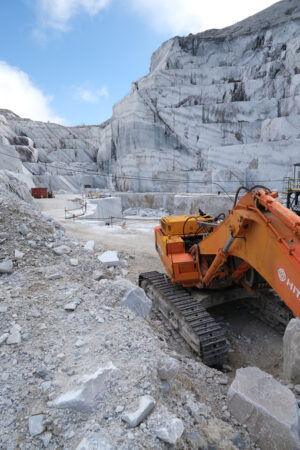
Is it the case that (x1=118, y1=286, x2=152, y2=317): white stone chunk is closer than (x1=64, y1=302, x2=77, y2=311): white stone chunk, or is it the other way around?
(x1=64, y1=302, x2=77, y2=311): white stone chunk

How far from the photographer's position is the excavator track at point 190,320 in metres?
3.81

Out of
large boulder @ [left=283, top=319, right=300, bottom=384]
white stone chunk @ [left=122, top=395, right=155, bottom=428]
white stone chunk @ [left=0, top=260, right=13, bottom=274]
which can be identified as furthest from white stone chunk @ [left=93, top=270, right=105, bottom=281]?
large boulder @ [left=283, top=319, right=300, bottom=384]

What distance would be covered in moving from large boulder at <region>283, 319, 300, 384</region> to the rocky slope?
20359mm

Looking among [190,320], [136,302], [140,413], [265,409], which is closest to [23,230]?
[136,302]

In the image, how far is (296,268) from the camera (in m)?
2.32

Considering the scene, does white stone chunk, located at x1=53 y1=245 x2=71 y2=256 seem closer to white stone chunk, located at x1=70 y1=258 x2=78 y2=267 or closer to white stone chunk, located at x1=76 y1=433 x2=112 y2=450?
white stone chunk, located at x1=70 y1=258 x2=78 y2=267

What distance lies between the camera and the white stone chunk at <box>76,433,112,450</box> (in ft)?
5.10

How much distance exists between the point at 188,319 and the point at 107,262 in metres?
3.05

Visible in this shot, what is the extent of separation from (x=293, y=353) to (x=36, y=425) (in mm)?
Result: 2652

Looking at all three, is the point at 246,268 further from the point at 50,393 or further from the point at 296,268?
the point at 50,393

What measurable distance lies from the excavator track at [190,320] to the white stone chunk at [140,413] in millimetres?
2040

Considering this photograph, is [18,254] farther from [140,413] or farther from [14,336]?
[140,413]

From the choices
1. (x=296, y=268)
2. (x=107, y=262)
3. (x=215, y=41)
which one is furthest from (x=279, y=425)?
(x=215, y=41)

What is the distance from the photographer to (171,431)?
5.77 ft
